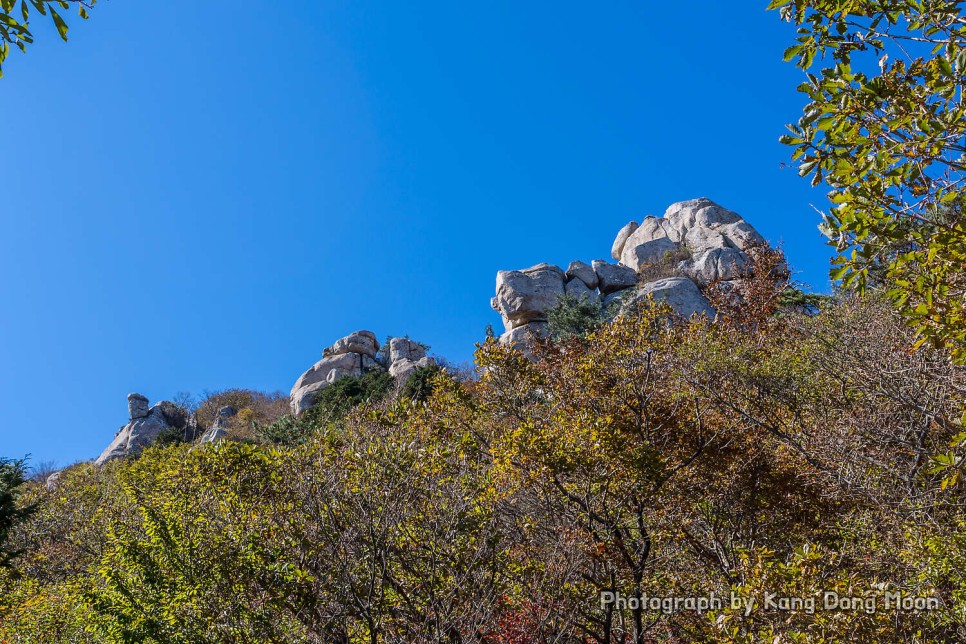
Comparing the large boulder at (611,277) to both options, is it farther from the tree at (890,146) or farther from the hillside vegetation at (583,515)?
the tree at (890,146)

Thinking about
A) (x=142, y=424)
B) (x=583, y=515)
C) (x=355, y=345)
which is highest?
(x=355, y=345)

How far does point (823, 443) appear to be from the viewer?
7.59m

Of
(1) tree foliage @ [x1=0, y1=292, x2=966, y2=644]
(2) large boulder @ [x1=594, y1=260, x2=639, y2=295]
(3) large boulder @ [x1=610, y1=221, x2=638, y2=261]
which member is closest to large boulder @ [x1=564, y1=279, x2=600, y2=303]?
(2) large boulder @ [x1=594, y1=260, x2=639, y2=295]

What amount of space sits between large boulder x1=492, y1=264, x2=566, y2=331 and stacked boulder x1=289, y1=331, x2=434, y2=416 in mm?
5980

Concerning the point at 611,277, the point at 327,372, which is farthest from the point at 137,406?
the point at 611,277

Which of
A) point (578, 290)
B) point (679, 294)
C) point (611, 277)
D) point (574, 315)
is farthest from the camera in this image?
point (611, 277)

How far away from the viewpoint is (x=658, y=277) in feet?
125

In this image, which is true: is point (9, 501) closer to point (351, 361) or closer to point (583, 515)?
point (583, 515)

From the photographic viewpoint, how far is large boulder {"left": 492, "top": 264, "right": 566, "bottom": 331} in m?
35.9

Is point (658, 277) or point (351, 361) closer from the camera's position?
point (658, 277)

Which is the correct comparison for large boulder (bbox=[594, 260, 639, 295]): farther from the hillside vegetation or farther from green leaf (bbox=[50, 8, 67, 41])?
green leaf (bbox=[50, 8, 67, 41])

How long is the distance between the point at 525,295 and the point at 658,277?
28.2 ft

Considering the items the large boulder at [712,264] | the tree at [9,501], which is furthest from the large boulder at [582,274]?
the tree at [9,501]

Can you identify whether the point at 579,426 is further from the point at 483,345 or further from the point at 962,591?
the point at 962,591
